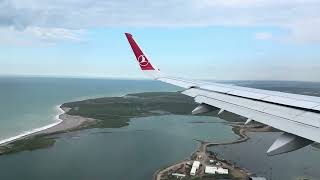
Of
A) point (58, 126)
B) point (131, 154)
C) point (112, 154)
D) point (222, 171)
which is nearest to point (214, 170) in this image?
point (222, 171)

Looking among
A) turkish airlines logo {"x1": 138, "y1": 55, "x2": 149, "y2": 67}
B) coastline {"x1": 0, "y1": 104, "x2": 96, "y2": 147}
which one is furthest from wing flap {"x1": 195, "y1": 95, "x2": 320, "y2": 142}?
coastline {"x1": 0, "y1": 104, "x2": 96, "y2": 147}

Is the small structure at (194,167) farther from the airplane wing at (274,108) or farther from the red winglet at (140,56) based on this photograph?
the airplane wing at (274,108)

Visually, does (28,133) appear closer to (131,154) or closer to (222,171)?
Answer: (131,154)

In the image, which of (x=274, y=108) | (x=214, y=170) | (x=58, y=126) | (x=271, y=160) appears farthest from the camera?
(x=58, y=126)

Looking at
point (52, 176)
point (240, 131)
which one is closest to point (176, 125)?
point (240, 131)

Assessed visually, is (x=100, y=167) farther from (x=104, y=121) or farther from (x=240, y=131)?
(x=104, y=121)

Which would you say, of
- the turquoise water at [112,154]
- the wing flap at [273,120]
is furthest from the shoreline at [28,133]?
the wing flap at [273,120]
